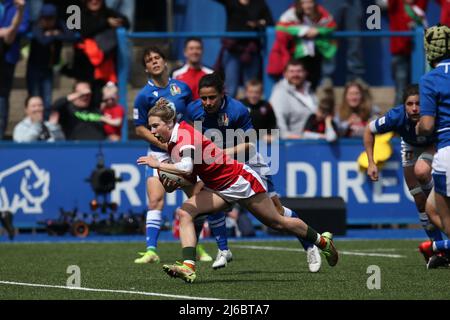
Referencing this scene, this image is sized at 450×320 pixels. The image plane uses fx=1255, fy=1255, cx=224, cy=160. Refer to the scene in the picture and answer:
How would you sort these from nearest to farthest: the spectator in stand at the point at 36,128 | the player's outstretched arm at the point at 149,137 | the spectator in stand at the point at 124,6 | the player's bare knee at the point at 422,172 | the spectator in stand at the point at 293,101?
the player's bare knee at the point at 422,172 → the player's outstretched arm at the point at 149,137 → the spectator in stand at the point at 293,101 → the spectator in stand at the point at 36,128 → the spectator in stand at the point at 124,6

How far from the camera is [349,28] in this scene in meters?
20.2

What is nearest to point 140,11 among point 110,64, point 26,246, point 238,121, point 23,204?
point 110,64

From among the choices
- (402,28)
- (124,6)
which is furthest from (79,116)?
(402,28)

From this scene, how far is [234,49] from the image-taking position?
19.0m

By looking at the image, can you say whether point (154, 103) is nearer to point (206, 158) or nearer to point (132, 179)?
point (206, 158)

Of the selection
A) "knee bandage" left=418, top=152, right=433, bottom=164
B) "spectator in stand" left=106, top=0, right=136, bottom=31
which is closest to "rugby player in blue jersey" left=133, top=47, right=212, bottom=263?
"knee bandage" left=418, top=152, right=433, bottom=164

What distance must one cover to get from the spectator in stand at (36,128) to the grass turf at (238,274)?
303cm

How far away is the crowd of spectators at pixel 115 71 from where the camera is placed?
18859 mm

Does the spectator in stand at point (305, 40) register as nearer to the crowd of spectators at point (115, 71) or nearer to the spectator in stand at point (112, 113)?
the crowd of spectators at point (115, 71)

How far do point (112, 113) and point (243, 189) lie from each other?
8198 mm

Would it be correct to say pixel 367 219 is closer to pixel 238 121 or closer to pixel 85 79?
pixel 85 79

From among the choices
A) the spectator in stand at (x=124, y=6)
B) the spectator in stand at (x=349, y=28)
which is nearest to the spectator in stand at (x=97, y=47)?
the spectator in stand at (x=124, y=6)

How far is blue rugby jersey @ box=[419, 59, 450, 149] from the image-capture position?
10.4 metres

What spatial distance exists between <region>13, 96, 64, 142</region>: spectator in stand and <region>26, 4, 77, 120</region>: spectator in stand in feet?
0.45
